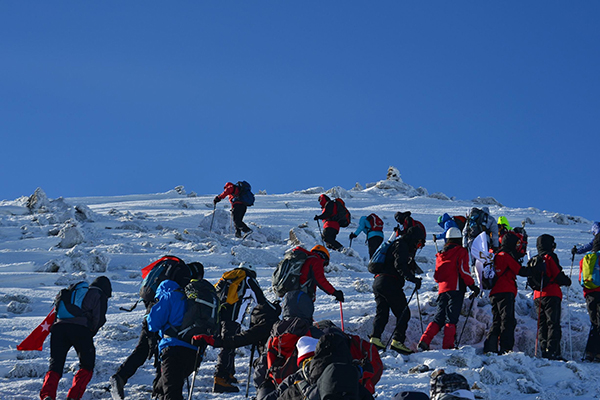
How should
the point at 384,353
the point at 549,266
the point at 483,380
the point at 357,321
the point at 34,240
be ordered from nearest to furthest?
1. the point at 483,380
2. the point at 384,353
3. the point at 549,266
4. the point at 357,321
5. the point at 34,240

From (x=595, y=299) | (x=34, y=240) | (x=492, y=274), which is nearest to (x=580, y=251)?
(x=595, y=299)

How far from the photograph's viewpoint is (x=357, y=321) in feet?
31.6

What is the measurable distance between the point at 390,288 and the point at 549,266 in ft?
7.43

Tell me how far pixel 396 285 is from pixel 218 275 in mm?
5720

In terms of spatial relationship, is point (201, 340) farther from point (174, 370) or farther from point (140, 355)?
point (140, 355)

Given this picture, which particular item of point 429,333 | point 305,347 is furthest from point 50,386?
point 429,333

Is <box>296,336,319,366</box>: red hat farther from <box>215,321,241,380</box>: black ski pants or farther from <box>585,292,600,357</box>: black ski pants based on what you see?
<box>585,292,600,357</box>: black ski pants

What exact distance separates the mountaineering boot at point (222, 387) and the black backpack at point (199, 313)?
992mm

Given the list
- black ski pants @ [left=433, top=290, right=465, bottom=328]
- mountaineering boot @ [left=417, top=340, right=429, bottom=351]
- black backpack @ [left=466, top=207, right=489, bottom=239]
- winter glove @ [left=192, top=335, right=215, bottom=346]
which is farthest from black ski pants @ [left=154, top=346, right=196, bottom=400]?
black backpack @ [left=466, top=207, right=489, bottom=239]

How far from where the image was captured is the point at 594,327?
8633mm

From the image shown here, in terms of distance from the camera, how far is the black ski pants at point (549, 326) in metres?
8.45

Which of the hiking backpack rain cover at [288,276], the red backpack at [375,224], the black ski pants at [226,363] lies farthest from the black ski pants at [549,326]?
the red backpack at [375,224]

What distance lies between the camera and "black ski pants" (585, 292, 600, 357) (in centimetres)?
856

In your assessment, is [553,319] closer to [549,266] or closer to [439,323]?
[549,266]
